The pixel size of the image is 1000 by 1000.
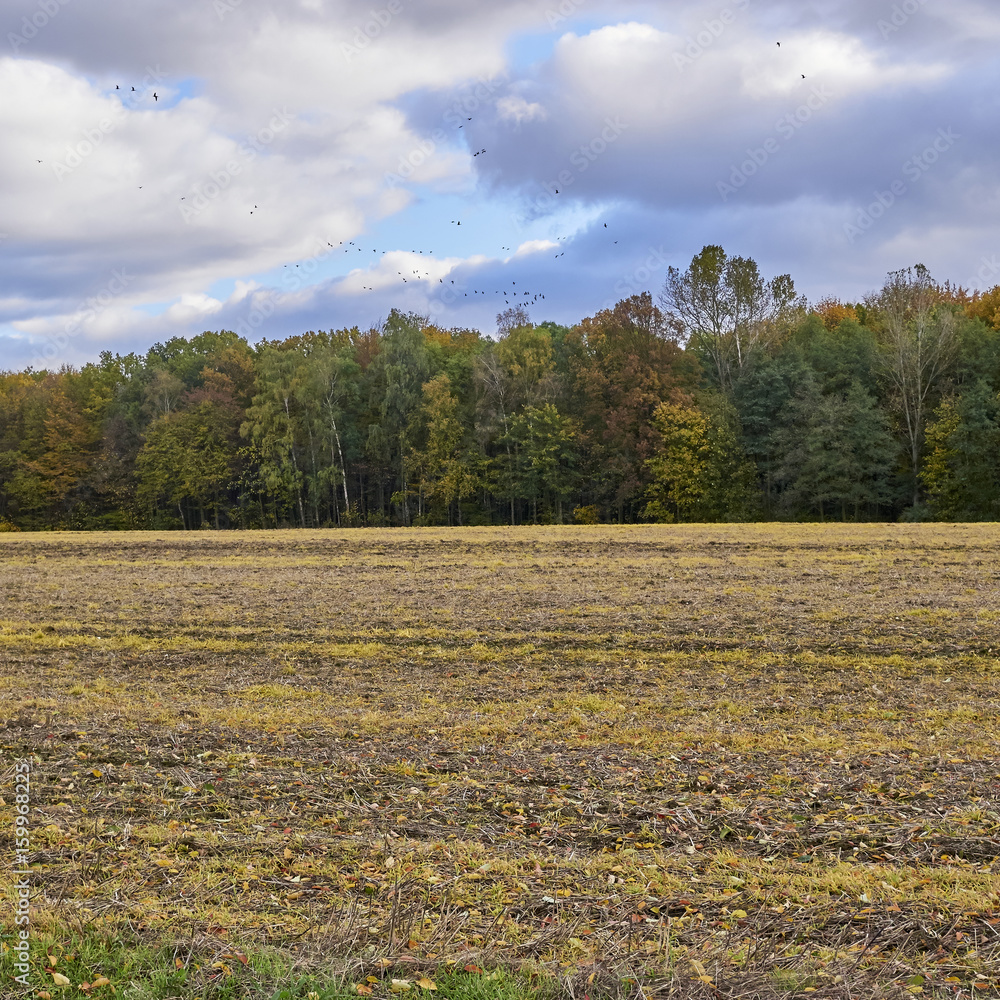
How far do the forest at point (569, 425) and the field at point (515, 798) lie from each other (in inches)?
1537

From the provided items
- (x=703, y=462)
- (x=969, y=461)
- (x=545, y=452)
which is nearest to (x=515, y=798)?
(x=703, y=462)

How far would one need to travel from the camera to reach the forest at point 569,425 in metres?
57.2

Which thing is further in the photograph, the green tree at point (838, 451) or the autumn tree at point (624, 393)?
the autumn tree at point (624, 393)

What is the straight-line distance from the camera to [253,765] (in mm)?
9211

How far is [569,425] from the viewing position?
206 feet

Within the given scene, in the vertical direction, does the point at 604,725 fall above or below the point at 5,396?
below

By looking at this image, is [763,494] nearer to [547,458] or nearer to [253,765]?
[547,458]

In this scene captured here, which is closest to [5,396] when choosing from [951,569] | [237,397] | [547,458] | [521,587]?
[237,397]

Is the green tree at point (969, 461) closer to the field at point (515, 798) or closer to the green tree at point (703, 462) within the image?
the green tree at point (703, 462)

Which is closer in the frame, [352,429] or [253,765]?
[253,765]

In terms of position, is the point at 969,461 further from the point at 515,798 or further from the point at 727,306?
the point at 515,798

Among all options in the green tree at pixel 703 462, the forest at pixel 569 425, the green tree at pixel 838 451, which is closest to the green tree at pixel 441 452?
the forest at pixel 569 425

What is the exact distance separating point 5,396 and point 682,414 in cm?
6315

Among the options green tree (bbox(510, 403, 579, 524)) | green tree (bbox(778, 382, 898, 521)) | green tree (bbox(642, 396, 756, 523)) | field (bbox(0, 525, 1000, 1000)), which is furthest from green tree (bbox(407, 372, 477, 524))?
field (bbox(0, 525, 1000, 1000))
